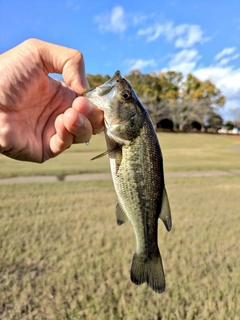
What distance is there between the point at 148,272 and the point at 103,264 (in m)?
3.01

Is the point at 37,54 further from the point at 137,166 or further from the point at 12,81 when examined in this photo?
the point at 137,166

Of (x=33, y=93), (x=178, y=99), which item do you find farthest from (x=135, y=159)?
(x=178, y=99)

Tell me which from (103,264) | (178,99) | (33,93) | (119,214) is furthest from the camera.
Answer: (178,99)

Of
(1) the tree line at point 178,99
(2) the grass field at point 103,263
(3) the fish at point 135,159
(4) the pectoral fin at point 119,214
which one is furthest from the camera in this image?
(1) the tree line at point 178,99

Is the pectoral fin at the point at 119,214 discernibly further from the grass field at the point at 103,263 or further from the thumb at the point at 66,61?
the grass field at the point at 103,263

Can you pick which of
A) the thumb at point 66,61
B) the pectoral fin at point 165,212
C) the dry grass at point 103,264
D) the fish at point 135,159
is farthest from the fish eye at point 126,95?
the dry grass at point 103,264

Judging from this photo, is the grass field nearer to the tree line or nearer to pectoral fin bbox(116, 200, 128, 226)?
pectoral fin bbox(116, 200, 128, 226)

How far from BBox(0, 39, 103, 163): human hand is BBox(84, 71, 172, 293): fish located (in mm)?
156

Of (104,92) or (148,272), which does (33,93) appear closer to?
(104,92)

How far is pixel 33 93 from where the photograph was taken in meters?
2.47

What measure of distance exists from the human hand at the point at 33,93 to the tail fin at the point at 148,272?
87cm

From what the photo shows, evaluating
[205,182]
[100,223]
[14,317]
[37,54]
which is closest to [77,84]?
[37,54]

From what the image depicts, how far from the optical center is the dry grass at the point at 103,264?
402 centimetres

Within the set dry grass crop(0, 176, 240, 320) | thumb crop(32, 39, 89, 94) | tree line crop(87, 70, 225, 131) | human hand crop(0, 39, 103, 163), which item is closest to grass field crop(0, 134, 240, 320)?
dry grass crop(0, 176, 240, 320)
